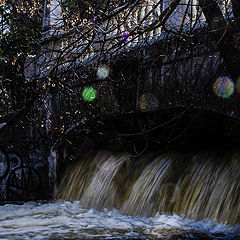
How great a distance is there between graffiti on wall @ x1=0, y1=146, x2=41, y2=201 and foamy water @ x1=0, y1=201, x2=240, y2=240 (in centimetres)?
203

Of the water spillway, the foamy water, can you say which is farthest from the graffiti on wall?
the foamy water

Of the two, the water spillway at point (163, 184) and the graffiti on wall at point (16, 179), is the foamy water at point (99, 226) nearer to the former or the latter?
the water spillway at point (163, 184)

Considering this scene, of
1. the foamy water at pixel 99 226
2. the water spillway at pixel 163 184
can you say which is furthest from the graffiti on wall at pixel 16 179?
the foamy water at pixel 99 226

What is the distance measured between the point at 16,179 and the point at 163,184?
5187 millimetres

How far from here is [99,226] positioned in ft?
23.7

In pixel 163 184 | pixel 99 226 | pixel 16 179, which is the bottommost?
pixel 99 226

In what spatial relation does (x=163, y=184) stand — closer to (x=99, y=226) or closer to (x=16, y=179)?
(x=99, y=226)

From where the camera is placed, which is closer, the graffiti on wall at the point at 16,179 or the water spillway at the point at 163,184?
the water spillway at the point at 163,184

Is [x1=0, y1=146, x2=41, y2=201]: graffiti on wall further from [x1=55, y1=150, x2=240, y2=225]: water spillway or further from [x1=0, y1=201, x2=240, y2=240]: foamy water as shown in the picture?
[x1=0, y1=201, x2=240, y2=240]: foamy water

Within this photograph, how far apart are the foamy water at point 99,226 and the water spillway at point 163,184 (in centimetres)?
21

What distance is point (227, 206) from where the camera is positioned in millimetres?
6215

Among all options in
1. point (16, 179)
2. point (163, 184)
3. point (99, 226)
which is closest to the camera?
point (99, 226)

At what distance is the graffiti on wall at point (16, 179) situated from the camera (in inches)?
450

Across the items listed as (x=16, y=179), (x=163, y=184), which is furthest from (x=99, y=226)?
(x=16, y=179)
